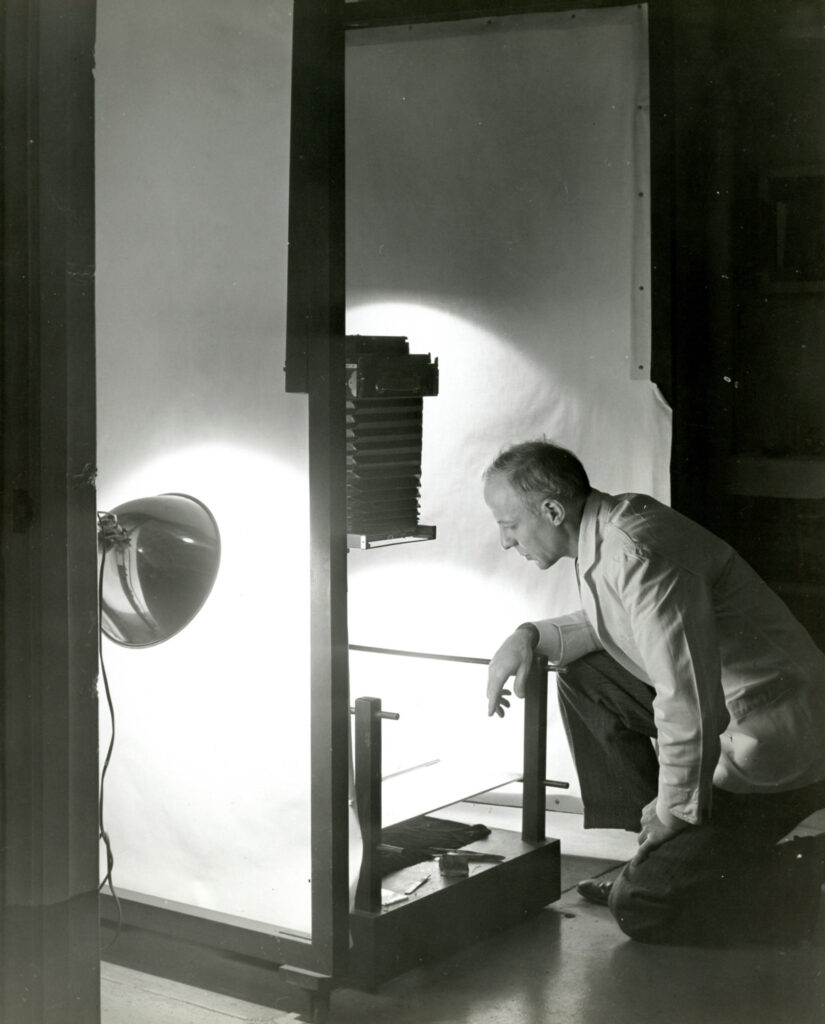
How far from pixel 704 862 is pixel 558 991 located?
552 millimetres

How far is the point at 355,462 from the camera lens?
2777 mm

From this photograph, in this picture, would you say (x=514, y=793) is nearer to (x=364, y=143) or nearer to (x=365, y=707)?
(x=365, y=707)

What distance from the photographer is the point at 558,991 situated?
2.67m

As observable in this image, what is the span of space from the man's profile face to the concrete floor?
896mm

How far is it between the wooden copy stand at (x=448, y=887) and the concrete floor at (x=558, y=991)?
Answer: 0.05 meters

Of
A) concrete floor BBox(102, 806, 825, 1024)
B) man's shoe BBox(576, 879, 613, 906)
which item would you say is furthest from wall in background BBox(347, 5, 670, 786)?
concrete floor BBox(102, 806, 825, 1024)

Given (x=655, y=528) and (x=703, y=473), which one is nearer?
(x=655, y=528)

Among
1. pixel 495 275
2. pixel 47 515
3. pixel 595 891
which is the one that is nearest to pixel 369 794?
pixel 595 891

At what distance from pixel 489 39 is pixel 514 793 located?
244cm

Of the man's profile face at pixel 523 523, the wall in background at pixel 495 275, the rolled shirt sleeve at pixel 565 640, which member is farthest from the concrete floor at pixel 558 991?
the wall in background at pixel 495 275

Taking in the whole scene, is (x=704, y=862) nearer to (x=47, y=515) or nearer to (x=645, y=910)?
(x=645, y=910)

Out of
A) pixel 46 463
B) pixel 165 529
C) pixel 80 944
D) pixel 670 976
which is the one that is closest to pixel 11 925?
pixel 80 944

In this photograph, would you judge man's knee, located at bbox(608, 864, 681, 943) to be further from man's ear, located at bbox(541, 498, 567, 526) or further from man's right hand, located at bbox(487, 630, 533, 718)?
man's ear, located at bbox(541, 498, 567, 526)

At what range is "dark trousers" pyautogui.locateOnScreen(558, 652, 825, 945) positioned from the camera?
2.94 meters
